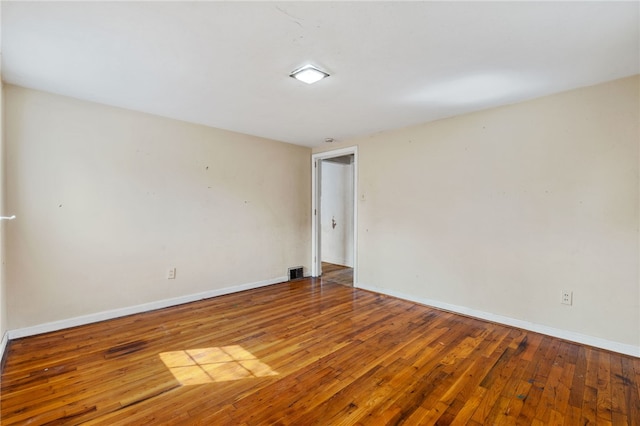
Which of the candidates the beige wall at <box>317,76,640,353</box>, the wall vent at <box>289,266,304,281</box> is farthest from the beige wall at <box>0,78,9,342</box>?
the beige wall at <box>317,76,640,353</box>

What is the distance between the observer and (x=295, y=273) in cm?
476

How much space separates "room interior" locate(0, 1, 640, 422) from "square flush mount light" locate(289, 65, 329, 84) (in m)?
0.11

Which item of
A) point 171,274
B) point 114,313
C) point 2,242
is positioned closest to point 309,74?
point 171,274

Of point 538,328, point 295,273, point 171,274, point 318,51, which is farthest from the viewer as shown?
point 295,273

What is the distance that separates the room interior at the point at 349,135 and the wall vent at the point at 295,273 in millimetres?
879

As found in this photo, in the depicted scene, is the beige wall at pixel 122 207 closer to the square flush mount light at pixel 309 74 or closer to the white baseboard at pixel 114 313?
the white baseboard at pixel 114 313

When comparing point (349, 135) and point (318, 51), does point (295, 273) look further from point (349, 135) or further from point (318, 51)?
point (318, 51)

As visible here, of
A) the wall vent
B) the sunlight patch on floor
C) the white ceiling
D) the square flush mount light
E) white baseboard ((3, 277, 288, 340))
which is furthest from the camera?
the wall vent

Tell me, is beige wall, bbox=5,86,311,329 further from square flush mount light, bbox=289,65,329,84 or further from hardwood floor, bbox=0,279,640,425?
square flush mount light, bbox=289,65,329,84

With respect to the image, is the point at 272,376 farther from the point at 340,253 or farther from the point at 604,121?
the point at 340,253

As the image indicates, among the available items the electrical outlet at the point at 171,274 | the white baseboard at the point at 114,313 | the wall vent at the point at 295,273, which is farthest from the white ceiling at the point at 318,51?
the wall vent at the point at 295,273

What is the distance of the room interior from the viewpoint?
1721 mm

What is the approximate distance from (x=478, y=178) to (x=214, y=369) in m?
3.10

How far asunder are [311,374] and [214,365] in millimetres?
743
